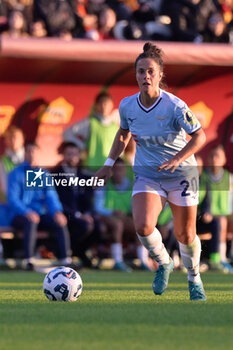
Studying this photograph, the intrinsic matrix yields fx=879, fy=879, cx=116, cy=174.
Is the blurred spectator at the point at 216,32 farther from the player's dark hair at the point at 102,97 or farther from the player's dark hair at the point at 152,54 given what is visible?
the player's dark hair at the point at 152,54

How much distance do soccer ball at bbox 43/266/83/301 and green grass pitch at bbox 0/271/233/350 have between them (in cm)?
11

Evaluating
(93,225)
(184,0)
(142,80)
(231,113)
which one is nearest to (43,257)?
(93,225)

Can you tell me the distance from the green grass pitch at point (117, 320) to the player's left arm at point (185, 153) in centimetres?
112

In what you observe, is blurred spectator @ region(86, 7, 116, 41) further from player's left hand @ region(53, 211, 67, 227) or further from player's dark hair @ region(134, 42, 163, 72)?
player's dark hair @ region(134, 42, 163, 72)

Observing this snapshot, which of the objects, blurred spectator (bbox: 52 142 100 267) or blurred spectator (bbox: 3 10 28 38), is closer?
blurred spectator (bbox: 52 142 100 267)

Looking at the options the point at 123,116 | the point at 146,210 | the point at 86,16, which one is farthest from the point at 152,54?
the point at 86,16

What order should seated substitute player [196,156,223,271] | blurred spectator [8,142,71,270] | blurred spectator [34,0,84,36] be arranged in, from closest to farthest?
blurred spectator [8,142,71,270] → seated substitute player [196,156,223,271] → blurred spectator [34,0,84,36]

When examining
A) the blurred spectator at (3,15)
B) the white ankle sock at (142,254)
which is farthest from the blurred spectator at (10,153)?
the white ankle sock at (142,254)

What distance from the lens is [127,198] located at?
13688mm

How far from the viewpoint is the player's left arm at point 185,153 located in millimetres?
7039

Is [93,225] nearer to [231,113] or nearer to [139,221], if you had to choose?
[231,113]

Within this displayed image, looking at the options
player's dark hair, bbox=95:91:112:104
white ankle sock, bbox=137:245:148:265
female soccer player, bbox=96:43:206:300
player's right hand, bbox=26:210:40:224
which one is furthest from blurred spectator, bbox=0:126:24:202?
female soccer player, bbox=96:43:206:300

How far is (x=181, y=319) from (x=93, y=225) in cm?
703

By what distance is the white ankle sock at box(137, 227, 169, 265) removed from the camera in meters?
7.68
